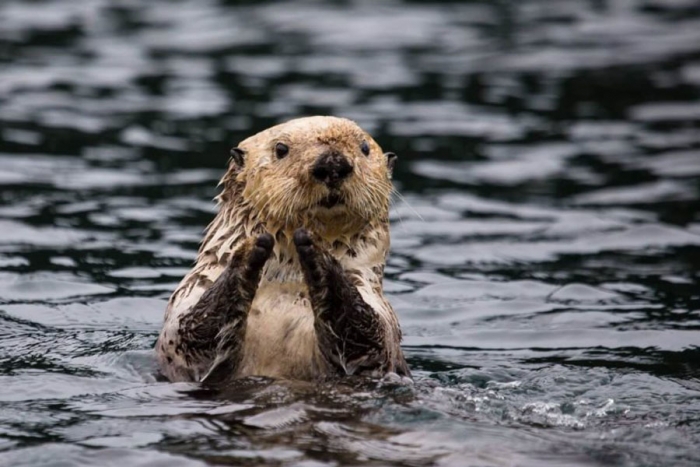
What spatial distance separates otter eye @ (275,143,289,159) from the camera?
613 centimetres

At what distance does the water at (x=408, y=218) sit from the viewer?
18.2 ft

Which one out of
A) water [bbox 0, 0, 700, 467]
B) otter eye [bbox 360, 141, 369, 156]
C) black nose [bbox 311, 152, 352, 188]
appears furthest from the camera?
otter eye [bbox 360, 141, 369, 156]

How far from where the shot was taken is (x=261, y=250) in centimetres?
559

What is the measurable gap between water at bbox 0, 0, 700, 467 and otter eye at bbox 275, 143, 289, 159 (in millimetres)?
1082

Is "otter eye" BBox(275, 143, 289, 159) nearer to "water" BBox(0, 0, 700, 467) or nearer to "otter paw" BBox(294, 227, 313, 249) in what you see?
"otter paw" BBox(294, 227, 313, 249)

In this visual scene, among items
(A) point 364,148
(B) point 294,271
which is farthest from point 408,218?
(B) point 294,271

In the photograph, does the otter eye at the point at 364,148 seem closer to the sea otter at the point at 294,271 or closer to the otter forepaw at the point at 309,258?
the sea otter at the point at 294,271

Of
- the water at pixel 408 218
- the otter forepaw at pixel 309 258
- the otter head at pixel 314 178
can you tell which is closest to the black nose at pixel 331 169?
Result: the otter head at pixel 314 178

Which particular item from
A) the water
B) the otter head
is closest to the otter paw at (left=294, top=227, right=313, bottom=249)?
the otter head

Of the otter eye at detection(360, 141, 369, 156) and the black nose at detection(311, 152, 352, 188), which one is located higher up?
the otter eye at detection(360, 141, 369, 156)

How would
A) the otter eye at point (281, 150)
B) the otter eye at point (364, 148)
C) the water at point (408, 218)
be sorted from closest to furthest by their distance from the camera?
the water at point (408, 218), the otter eye at point (281, 150), the otter eye at point (364, 148)

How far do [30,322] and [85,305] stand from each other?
1.77 ft

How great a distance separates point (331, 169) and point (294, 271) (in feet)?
2.11

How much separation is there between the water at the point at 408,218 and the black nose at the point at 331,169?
0.93 meters
